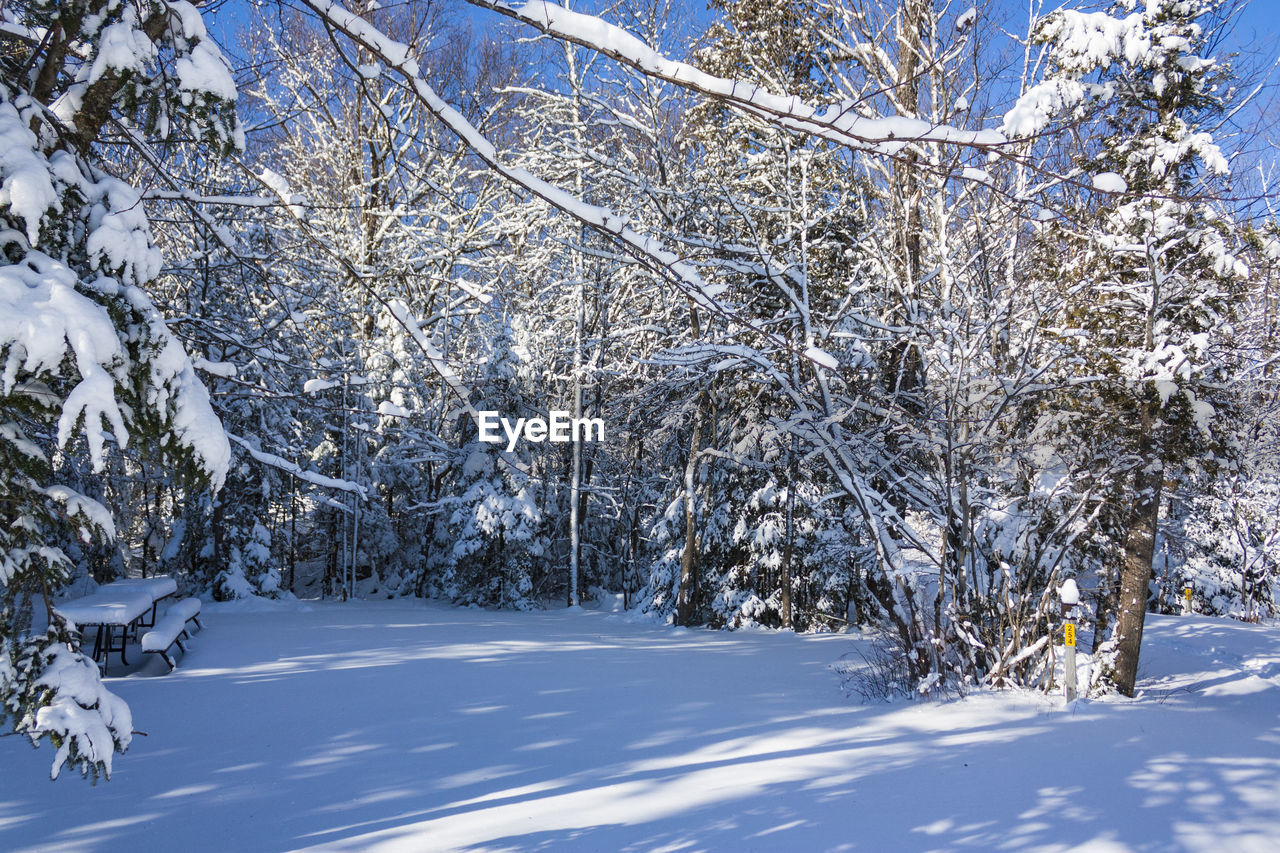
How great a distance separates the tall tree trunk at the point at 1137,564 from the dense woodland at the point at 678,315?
53 mm

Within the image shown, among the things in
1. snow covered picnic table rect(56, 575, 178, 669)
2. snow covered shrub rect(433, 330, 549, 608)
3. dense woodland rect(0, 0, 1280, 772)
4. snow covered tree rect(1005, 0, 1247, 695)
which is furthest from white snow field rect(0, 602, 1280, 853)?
snow covered shrub rect(433, 330, 549, 608)

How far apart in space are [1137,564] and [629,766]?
5596 millimetres

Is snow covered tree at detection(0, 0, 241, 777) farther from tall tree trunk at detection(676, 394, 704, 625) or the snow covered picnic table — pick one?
tall tree trunk at detection(676, 394, 704, 625)

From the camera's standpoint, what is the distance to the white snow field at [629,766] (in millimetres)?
3865

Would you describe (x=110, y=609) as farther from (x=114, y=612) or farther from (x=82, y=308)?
(x=82, y=308)

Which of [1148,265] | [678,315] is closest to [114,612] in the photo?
[678,315]

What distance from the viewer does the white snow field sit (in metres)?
3.87

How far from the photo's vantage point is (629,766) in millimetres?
4918

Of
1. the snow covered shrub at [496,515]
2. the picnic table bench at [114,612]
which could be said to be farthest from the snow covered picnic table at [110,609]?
the snow covered shrub at [496,515]

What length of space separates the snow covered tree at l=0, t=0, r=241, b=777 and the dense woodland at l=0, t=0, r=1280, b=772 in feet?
0.05

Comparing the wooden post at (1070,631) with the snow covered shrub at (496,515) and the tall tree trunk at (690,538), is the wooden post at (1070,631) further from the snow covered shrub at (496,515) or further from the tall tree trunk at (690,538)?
the snow covered shrub at (496,515)

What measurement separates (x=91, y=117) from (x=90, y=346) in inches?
47.6

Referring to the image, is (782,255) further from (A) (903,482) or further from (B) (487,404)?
(B) (487,404)

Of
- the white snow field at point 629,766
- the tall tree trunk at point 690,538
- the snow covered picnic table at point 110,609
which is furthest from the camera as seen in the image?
the tall tree trunk at point 690,538
